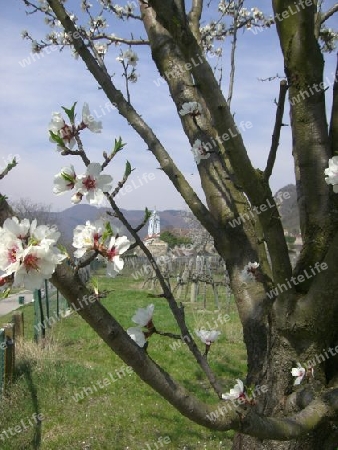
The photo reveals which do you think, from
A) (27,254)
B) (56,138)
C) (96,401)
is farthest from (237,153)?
(96,401)

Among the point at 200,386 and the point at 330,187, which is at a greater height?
the point at 330,187

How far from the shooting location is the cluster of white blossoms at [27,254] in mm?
908

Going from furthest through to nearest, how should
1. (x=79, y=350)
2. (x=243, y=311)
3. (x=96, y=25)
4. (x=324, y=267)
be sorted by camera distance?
(x=79, y=350), (x=96, y=25), (x=243, y=311), (x=324, y=267)

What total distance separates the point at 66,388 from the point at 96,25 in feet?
13.9

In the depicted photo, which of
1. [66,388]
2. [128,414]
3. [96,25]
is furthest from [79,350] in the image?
[96,25]

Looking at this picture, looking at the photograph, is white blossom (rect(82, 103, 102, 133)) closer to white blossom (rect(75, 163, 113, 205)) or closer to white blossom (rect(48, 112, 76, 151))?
white blossom (rect(48, 112, 76, 151))

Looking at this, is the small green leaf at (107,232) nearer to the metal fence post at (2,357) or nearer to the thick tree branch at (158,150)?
the thick tree branch at (158,150)

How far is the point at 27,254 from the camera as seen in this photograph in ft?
2.97

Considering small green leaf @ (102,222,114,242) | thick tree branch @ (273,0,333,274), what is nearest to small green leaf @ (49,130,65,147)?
small green leaf @ (102,222,114,242)

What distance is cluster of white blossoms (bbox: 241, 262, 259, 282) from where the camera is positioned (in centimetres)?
196

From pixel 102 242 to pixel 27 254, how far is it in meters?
0.26

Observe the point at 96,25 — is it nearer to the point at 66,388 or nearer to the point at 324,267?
the point at 324,267

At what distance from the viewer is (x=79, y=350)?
25.6 feet

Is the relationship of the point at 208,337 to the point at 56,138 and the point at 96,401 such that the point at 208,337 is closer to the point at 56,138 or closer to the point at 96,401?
the point at 56,138
